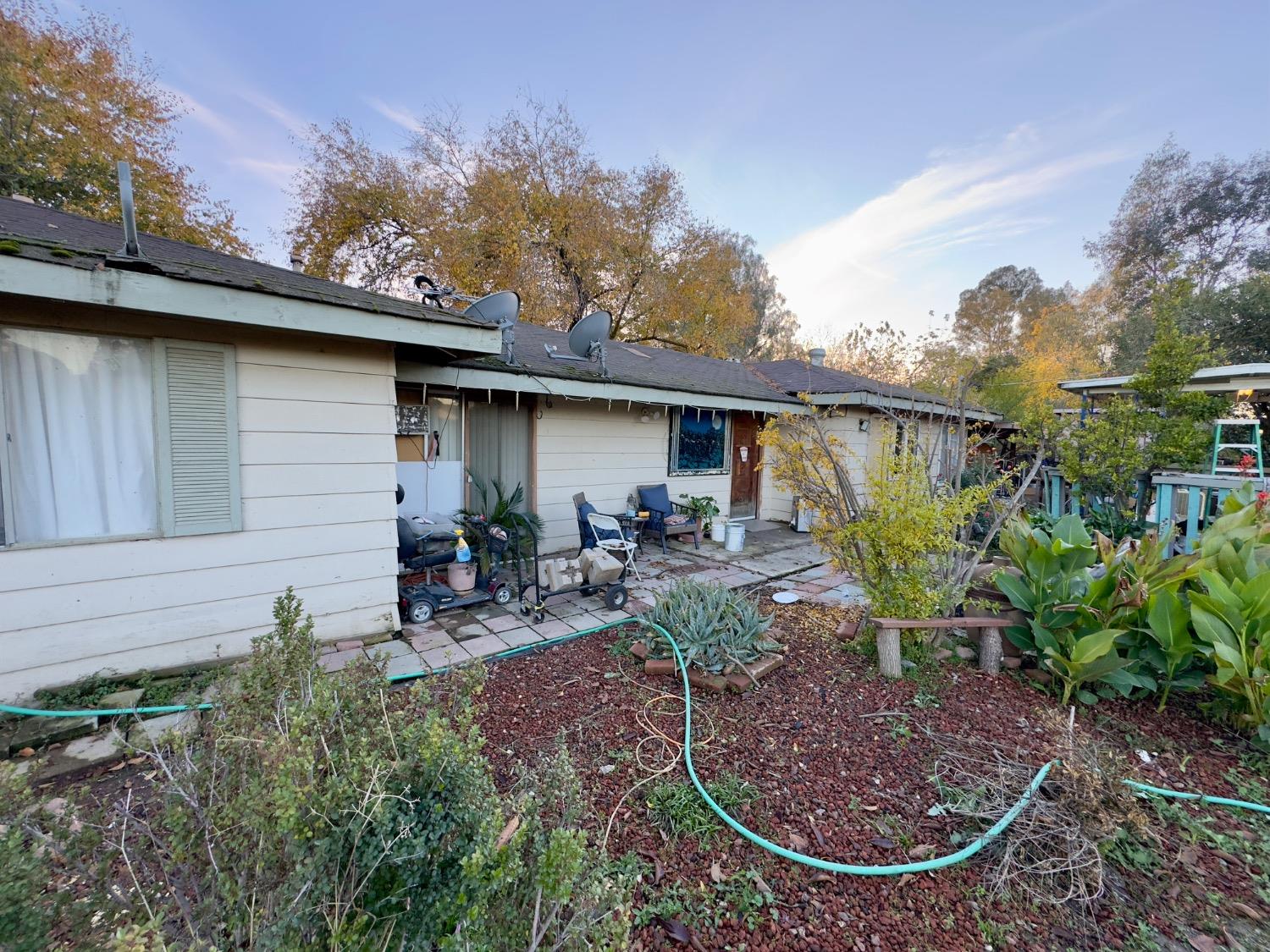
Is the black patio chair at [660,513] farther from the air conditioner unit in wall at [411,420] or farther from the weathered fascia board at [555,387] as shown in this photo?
the air conditioner unit in wall at [411,420]

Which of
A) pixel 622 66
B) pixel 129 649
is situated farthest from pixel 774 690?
pixel 622 66

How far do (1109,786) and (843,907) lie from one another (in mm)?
1209

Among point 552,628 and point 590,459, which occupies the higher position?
point 590,459

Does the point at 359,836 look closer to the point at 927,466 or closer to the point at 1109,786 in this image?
the point at 1109,786

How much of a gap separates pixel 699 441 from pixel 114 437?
6680 millimetres

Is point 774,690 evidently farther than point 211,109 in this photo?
No

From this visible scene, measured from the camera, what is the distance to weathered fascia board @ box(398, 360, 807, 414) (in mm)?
4625

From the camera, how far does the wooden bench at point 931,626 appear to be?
2.99 meters

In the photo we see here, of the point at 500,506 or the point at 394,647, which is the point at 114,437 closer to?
the point at 394,647

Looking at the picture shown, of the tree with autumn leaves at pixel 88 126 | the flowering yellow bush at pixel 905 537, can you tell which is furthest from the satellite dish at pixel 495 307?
the tree with autumn leaves at pixel 88 126

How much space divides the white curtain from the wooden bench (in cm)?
459

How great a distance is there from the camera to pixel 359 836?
1124 mm

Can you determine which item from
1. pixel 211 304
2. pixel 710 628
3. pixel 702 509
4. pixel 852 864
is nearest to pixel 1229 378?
pixel 702 509

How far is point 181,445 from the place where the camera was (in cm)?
307
